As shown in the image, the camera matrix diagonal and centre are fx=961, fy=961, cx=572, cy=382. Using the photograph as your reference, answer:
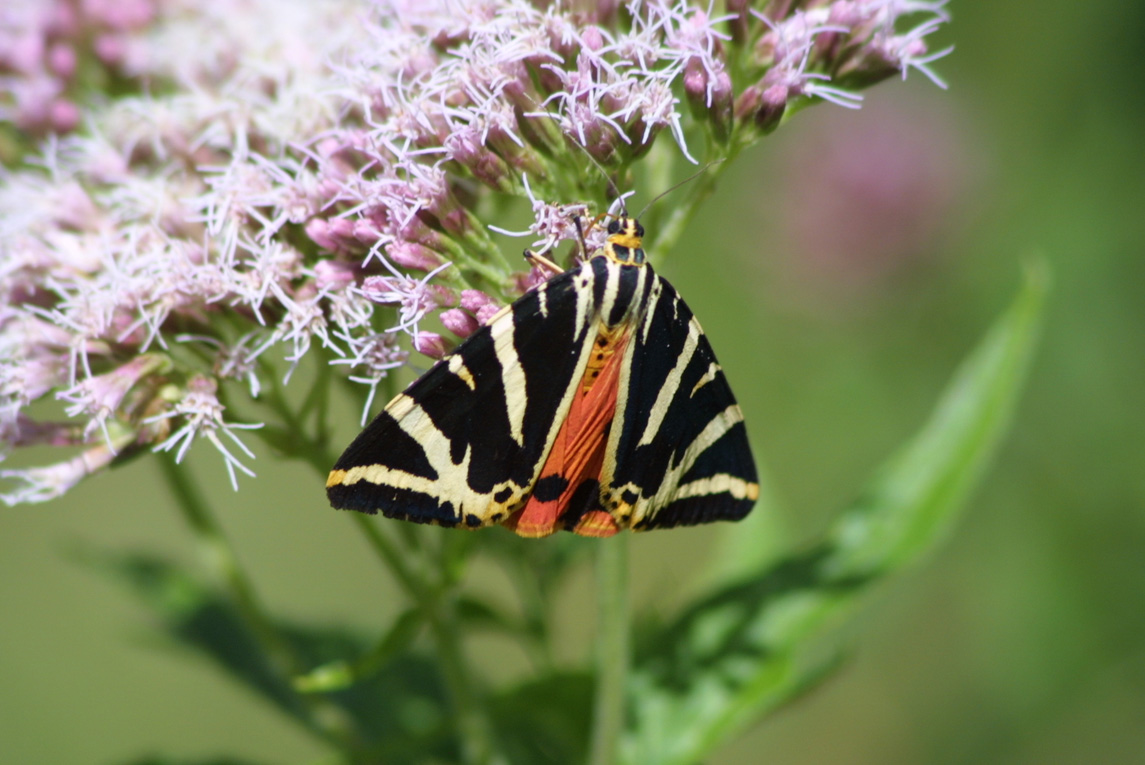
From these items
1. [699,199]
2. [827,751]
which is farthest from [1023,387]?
[699,199]

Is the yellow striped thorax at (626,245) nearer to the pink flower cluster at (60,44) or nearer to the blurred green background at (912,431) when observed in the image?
the pink flower cluster at (60,44)

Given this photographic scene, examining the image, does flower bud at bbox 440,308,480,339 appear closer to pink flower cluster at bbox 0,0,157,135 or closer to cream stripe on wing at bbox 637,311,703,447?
cream stripe on wing at bbox 637,311,703,447

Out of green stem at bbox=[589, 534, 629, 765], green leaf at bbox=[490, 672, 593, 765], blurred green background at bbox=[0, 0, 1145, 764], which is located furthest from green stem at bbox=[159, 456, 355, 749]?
blurred green background at bbox=[0, 0, 1145, 764]

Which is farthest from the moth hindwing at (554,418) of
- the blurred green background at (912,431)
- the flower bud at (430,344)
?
the blurred green background at (912,431)

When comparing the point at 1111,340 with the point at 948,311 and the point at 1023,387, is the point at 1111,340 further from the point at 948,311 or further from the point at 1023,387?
the point at 948,311

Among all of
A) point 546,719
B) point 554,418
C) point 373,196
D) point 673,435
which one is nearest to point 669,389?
point 673,435
